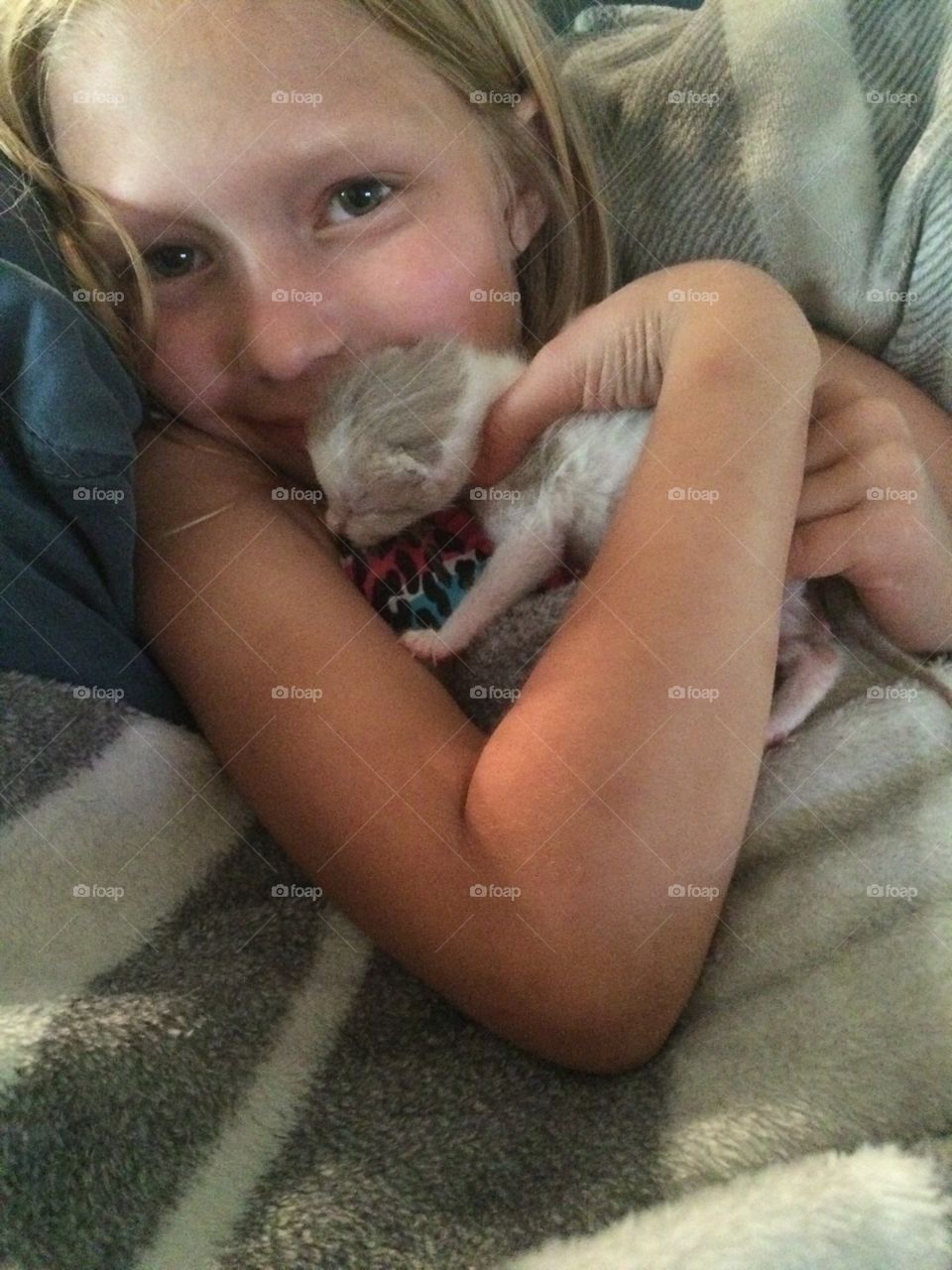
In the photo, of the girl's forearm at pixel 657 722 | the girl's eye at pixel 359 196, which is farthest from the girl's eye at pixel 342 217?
the girl's forearm at pixel 657 722

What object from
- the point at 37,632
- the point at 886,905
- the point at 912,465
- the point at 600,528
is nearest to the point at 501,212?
the point at 600,528

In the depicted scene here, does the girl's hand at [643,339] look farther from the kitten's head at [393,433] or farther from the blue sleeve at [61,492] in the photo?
the blue sleeve at [61,492]

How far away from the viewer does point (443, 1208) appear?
419mm

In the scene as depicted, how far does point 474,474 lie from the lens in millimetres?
845

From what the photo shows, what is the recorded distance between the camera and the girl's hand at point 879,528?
2.32ft

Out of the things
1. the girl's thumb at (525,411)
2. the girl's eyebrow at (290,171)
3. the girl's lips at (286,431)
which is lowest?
the girl's thumb at (525,411)

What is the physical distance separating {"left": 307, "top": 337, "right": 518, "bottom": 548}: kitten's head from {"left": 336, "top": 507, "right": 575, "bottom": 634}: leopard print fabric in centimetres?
3

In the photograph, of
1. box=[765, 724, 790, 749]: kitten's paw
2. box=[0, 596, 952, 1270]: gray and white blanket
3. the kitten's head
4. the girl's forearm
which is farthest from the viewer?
the kitten's head

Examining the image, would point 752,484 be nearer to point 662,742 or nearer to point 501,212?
point 662,742

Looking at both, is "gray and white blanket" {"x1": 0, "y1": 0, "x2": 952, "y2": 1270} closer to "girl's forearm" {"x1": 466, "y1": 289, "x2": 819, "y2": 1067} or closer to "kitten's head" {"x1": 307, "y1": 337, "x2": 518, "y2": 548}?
"girl's forearm" {"x1": 466, "y1": 289, "x2": 819, "y2": 1067}

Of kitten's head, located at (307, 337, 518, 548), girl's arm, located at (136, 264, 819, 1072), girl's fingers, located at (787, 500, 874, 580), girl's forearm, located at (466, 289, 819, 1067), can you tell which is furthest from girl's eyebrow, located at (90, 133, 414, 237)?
girl's fingers, located at (787, 500, 874, 580)

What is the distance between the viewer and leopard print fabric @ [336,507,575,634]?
0.82 meters

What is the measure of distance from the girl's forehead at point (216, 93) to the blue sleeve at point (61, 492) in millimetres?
181

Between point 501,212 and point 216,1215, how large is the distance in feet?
2.75
